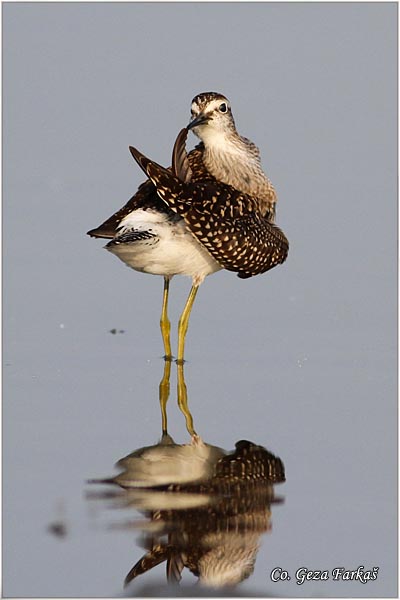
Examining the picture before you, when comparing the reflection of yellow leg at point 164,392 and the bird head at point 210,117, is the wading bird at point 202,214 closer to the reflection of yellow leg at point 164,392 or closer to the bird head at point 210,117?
the bird head at point 210,117

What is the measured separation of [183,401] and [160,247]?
1.43 meters

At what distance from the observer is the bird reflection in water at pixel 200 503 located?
6375mm

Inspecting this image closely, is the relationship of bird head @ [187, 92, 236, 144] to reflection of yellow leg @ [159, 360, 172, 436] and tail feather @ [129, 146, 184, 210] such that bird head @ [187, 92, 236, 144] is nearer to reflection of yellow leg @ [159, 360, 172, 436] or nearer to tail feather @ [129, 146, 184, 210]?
tail feather @ [129, 146, 184, 210]

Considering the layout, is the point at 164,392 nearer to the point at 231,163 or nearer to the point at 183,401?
the point at 183,401

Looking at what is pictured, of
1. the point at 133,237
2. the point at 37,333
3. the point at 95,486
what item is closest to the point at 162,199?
the point at 133,237

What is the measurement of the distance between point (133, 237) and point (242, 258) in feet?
3.74

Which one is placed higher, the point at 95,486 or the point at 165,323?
the point at 165,323

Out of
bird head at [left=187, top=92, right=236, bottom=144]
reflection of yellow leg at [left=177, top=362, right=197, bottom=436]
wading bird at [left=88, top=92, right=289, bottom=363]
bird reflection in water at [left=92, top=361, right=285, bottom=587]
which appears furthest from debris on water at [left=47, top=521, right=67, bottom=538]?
bird head at [left=187, top=92, right=236, bottom=144]

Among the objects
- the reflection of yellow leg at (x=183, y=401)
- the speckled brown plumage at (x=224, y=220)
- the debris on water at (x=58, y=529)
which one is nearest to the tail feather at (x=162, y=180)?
the speckled brown plumage at (x=224, y=220)

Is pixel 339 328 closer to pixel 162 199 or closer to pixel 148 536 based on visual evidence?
pixel 162 199

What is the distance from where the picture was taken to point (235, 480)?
25.3 feet

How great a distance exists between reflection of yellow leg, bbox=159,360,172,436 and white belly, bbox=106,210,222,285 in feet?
2.82

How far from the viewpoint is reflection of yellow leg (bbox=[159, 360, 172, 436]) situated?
362 inches

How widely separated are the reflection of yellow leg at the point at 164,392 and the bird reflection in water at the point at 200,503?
21 cm
